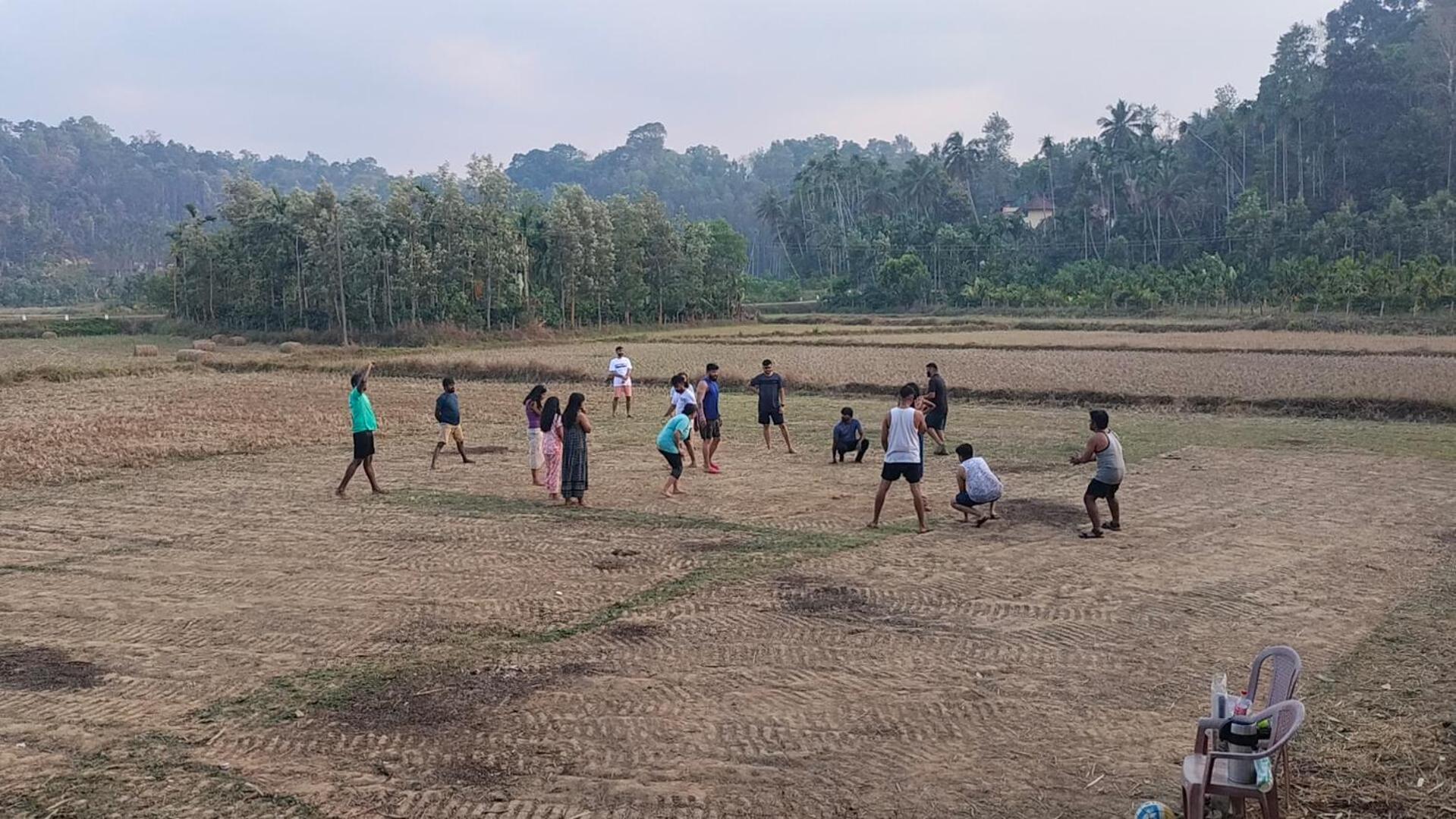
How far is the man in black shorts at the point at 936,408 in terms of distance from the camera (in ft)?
57.6

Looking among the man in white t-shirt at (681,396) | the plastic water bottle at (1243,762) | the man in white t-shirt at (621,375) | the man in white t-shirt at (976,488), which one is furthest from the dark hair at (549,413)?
the plastic water bottle at (1243,762)

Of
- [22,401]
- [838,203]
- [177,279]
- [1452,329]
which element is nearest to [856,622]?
[22,401]

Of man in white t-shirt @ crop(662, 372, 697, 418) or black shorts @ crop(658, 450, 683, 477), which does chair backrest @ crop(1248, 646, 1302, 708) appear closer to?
black shorts @ crop(658, 450, 683, 477)

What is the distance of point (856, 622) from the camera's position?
8.77 metres

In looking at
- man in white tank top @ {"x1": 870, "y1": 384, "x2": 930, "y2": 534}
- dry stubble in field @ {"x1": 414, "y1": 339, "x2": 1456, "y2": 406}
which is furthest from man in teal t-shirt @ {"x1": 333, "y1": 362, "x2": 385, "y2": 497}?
dry stubble in field @ {"x1": 414, "y1": 339, "x2": 1456, "y2": 406}

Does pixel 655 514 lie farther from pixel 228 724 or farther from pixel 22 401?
pixel 22 401

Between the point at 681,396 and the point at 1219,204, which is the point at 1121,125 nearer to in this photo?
the point at 1219,204

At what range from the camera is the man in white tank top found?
12.1m

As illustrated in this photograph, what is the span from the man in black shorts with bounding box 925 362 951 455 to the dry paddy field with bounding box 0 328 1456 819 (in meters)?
1.15

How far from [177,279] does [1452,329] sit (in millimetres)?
58989

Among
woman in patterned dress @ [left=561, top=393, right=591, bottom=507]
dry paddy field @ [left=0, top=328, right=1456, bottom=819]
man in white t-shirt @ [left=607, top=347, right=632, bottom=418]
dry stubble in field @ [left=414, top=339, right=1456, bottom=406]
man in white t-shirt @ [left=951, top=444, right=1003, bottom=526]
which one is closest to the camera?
dry paddy field @ [left=0, top=328, right=1456, bottom=819]

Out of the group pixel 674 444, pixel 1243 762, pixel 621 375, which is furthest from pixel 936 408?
pixel 1243 762

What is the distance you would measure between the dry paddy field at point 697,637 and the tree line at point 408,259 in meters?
35.7

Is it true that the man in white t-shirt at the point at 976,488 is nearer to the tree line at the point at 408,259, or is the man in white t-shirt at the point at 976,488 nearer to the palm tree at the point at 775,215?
the tree line at the point at 408,259
